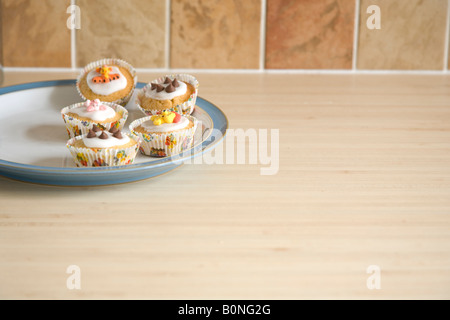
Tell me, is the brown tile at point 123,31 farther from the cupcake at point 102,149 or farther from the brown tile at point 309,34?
the cupcake at point 102,149

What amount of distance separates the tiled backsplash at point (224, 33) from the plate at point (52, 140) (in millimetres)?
409

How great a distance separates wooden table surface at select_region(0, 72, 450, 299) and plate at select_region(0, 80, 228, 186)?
0.09 feet

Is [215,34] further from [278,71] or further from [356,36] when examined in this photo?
[356,36]

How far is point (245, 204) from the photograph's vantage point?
3.03ft

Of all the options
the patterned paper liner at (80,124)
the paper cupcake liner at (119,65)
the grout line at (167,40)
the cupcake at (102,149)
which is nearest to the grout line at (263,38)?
the grout line at (167,40)

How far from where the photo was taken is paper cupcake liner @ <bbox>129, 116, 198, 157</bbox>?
1.05 m

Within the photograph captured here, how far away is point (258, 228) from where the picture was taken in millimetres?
847

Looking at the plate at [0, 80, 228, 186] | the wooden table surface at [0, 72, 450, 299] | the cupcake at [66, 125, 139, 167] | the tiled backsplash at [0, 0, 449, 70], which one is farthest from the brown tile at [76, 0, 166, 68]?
the cupcake at [66, 125, 139, 167]

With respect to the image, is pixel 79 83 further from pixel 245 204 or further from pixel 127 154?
pixel 245 204

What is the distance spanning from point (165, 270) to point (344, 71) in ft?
4.06

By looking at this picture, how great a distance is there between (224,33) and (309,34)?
239 mm

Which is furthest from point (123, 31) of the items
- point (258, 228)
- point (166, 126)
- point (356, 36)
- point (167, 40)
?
point (258, 228)

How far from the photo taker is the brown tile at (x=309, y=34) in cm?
Result: 177
